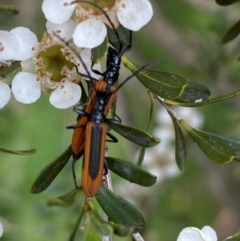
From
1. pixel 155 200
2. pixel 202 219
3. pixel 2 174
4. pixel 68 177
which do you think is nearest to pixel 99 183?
pixel 68 177

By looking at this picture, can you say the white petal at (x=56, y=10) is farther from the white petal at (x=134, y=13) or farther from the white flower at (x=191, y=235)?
the white flower at (x=191, y=235)

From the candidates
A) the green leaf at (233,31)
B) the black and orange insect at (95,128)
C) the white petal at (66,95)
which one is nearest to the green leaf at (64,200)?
the black and orange insect at (95,128)

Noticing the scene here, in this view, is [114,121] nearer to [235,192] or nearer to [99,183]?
[99,183]

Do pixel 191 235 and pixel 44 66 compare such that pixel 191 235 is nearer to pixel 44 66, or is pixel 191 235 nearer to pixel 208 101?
pixel 208 101

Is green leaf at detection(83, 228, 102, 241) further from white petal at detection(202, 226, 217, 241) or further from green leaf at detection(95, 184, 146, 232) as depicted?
white petal at detection(202, 226, 217, 241)

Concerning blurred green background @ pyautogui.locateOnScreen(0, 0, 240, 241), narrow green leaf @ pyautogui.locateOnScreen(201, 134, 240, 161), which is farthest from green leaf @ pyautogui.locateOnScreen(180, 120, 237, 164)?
blurred green background @ pyautogui.locateOnScreen(0, 0, 240, 241)

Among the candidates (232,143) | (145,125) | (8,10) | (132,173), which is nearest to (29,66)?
(8,10)
